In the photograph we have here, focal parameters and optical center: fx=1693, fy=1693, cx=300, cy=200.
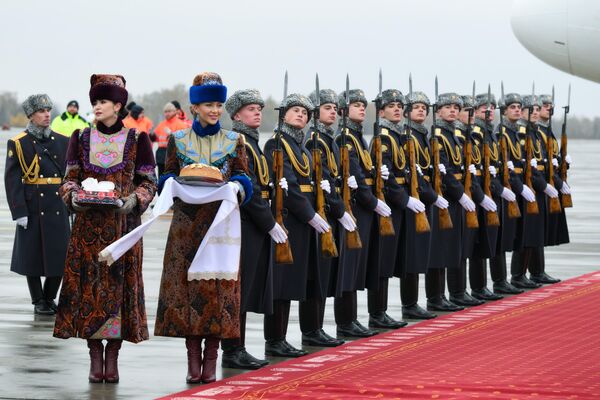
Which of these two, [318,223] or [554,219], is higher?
[318,223]

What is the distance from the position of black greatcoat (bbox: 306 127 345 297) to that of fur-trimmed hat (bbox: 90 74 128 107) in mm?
1975

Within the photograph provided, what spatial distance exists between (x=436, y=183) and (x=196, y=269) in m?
4.32

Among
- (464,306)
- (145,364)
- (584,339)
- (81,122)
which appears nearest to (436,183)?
(464,306)

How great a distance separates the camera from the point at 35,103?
12.4 metres

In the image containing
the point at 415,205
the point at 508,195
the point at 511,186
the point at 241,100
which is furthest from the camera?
the point at 511,186

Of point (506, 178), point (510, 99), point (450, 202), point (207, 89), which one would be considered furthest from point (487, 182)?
point (207, 89)

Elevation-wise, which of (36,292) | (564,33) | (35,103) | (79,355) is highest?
(564,33)

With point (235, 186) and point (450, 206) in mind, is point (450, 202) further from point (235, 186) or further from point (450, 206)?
point (235, 186)

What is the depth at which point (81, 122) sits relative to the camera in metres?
23.5

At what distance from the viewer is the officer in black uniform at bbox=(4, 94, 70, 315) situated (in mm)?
12586

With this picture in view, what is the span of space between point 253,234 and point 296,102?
982mm

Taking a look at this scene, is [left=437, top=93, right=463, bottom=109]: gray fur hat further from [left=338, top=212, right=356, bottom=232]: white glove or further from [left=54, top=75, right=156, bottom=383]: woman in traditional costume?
[left=54, top=75, right=156, bottom=383]: woman in traditional costume

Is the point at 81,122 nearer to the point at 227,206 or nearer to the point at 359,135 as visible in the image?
the point at 359,135

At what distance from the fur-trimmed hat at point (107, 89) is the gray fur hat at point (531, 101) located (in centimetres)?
664
